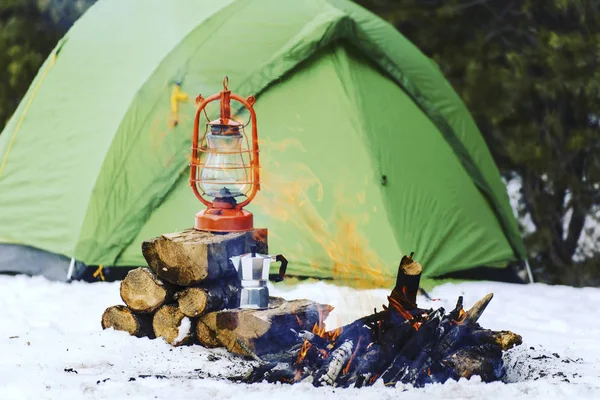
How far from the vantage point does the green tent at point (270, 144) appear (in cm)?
650

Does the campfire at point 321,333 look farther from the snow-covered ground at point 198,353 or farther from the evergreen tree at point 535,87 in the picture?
the evergreen tree at point 535,87

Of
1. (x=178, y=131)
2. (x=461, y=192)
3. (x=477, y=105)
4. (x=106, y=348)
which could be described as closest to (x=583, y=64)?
(x=477, y=105)

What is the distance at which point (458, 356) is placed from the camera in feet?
14.0

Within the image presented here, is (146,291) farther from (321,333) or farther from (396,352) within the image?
(396,352)

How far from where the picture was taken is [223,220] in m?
5.07

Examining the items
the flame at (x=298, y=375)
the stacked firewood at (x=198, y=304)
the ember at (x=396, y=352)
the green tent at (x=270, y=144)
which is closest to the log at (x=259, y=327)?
the stacked firewood at (x=198, y=304)

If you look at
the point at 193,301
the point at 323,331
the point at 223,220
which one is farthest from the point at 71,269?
the point at 323,331

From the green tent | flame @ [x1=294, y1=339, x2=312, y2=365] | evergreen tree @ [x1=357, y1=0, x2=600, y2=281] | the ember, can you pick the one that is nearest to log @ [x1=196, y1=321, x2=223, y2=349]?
the ember

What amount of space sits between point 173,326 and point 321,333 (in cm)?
80

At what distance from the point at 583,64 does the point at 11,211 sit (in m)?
5.67

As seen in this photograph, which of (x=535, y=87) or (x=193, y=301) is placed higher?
(x=535, y=87)

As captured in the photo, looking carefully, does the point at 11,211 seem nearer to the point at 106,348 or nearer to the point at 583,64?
the point at 106,348

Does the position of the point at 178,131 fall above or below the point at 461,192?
above

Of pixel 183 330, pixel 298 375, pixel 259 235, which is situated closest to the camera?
pixel 298 375
